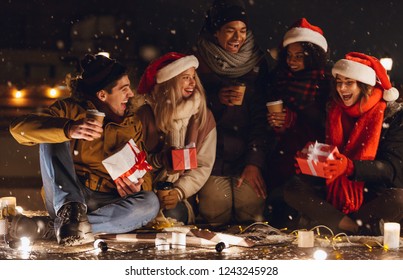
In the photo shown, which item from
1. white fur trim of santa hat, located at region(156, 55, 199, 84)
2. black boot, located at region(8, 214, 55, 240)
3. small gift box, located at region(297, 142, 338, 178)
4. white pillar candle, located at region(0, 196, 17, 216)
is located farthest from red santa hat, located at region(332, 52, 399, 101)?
white pillar candle, located at region(0, 196, 17, 216)

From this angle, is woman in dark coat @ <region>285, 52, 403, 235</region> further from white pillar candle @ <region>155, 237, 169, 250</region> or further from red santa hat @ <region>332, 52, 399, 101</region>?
white pillar candle @ <region>155, 237, 169, 250</region>

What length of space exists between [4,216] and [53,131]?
115 centimetres

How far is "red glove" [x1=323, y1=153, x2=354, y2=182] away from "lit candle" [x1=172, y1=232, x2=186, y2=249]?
125 cm

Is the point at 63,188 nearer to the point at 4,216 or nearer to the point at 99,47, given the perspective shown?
the point at 4,216

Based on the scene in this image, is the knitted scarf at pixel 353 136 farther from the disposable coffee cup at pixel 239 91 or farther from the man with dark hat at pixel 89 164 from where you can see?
the man with dark hat at pixel 89 164

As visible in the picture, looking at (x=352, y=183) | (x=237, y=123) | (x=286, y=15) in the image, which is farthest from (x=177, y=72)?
(x=352, y=183)

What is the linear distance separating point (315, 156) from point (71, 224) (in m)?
1.97

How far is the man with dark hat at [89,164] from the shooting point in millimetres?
5625

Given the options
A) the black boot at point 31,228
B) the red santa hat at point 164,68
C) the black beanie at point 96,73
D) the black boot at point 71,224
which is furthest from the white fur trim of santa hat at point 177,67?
the black boot at point 31,228

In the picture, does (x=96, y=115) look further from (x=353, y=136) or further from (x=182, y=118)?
(x=353, y=136)

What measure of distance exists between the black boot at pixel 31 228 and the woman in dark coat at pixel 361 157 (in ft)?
6.53

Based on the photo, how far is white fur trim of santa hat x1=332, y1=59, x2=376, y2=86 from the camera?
6.04m

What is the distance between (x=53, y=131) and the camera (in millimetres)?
5539

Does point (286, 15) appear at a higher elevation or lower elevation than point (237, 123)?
higher
